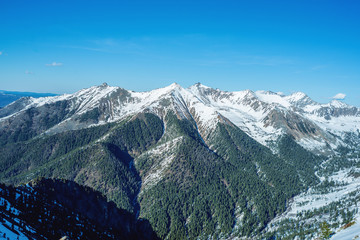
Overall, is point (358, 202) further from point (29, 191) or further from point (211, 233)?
point (29, 191)

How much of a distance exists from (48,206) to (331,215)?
8145 inches

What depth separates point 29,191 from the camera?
131 metres

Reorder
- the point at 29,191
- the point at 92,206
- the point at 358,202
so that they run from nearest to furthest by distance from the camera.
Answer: the point at 29,191 → the point at 92,206 → the point at 358,202

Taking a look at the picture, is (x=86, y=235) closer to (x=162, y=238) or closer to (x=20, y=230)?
(x=20, y=230)

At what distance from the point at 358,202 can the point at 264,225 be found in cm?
8066

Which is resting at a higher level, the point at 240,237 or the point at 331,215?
the point at 331,215

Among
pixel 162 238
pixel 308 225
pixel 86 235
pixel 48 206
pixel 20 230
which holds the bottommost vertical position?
pixel 162 238

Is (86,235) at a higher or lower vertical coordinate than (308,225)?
higher

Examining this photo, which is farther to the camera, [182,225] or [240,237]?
[182,225]

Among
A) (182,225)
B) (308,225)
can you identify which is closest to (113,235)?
(182,225)

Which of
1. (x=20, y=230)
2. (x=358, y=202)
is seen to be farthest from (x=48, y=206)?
(x=358, y=202)

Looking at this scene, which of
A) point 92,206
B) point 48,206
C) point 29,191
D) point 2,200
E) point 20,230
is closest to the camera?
point 20,230

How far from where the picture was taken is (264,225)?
193 meters

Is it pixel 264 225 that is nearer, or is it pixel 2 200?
pixel 2 200
